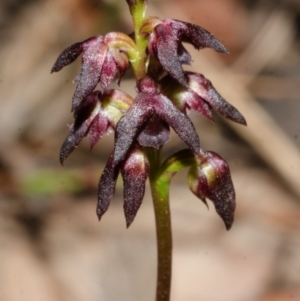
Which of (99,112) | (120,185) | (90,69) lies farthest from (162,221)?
(120,185)

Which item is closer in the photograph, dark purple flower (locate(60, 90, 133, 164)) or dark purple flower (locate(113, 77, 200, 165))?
dark purple flower (locate(113, 77, 200, 165))

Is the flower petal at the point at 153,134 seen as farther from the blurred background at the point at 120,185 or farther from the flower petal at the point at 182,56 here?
the blurred background at the point at 120,185

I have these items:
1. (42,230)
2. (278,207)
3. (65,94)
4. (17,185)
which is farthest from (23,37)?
(278,207)

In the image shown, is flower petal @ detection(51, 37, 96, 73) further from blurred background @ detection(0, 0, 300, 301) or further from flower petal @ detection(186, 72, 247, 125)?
blurred background @ detection(0, 0, 300, 301)

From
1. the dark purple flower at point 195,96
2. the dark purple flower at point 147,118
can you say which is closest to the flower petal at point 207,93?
the dark purple flower at point 195,96

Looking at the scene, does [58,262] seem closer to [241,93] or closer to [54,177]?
[54,177]

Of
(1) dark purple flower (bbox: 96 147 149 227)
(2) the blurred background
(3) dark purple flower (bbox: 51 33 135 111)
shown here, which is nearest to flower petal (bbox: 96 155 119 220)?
(1) dark purple flower (bbox: 96 147 149 227)
